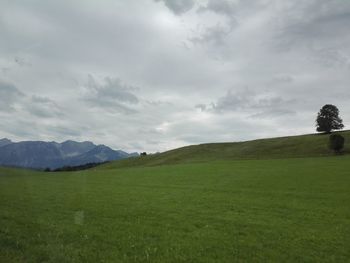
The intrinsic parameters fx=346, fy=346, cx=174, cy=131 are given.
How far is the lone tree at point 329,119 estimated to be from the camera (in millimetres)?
156000

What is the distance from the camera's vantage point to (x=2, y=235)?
64.4 ft

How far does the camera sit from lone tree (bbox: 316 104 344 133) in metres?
156

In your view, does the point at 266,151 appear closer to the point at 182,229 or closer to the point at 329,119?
the point at 329,119

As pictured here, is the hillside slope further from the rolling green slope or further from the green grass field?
the rolling green slope

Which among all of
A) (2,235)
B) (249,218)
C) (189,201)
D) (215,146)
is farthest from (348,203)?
(215,146)

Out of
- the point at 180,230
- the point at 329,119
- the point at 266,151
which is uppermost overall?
the point at 329,119

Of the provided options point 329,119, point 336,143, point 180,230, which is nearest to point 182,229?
point 180,230

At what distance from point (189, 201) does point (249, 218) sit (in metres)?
10.4

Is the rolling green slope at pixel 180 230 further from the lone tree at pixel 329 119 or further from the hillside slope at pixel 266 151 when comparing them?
the lone tree at pixel 329 119

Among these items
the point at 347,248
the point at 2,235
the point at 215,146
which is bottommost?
the point at 347,248

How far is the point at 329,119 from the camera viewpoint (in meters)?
156

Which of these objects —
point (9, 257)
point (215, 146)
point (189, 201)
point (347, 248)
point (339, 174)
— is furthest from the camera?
point (215, 146)

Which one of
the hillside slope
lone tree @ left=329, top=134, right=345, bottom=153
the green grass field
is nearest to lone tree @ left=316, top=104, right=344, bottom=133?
the hillside slope

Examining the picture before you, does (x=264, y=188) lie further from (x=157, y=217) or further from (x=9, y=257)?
(x=9, y=257)
